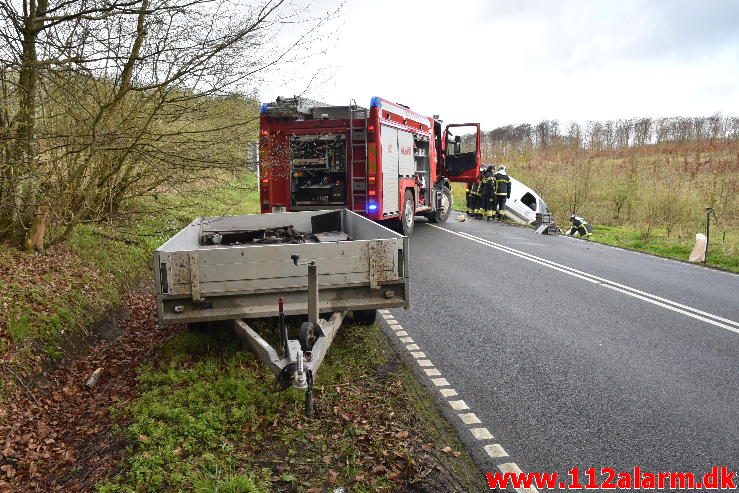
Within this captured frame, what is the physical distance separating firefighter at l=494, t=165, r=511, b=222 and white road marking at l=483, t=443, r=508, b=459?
15.8 m

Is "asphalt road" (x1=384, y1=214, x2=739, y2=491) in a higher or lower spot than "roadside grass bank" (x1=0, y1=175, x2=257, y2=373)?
lower

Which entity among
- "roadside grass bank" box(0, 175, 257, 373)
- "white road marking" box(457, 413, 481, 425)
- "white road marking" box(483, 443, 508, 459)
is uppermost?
"roadside grass bank" box(0, 175, 257, 373)

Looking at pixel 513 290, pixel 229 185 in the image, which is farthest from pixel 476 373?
pixel 229 185

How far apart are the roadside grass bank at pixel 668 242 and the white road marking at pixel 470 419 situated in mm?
8474

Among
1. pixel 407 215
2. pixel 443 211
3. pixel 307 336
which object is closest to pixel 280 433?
pixel 307 336

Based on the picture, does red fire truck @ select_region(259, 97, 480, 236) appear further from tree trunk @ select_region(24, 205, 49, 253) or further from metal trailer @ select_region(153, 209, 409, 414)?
metal trailer @ select_region(153, 209, 409, 414)

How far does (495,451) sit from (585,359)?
2.16 meters

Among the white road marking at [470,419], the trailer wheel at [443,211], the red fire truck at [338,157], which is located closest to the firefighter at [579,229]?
the trailer wheel at [443,211]

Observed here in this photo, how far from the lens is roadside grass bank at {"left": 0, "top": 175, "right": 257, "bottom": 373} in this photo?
542 cm

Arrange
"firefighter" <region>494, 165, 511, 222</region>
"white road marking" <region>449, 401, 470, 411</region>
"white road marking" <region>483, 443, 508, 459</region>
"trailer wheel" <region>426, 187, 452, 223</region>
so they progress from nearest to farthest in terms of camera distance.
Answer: "white road marking" <region>483, 443, 508, 459</region>
"white road marking" <region>449, 401, 470, 411</region>
"trailer wheel" <region>426, 187, 452, 223</region>
"firefighter" <region>494, 165, 511, 222</region>

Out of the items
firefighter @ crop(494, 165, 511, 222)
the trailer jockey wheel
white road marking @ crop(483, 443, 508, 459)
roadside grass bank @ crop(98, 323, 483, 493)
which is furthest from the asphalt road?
firefighter @ crop(494, 165, 511, 222)

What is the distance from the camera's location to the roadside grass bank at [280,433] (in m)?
3.35

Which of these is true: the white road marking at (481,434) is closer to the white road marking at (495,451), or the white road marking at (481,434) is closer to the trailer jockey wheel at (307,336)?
the white road marking at (495,451)

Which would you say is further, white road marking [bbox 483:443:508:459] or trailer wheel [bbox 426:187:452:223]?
trailer wheel [bbox 426:187:452:223]
